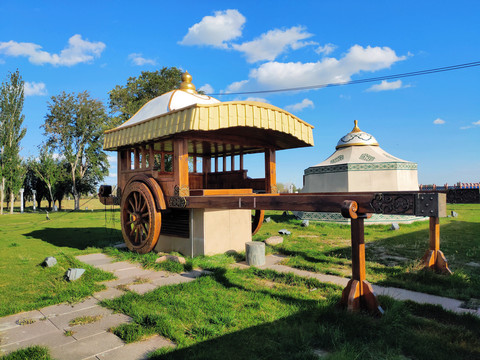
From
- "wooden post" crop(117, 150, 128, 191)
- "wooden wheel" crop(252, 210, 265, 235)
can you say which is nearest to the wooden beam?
"wooden post" crop(117, 150, 128, 191)

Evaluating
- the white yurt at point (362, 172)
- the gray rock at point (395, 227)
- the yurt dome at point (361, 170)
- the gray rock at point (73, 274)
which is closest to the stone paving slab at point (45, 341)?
the gray rock at point (73, 274)

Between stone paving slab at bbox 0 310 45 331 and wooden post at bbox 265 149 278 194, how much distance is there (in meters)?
5.85

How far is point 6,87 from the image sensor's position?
28328mm

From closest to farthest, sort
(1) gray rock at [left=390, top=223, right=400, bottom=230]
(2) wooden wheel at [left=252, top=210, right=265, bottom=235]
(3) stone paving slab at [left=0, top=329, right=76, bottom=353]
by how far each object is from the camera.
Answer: (3) stone paving slab at [left=0, top=329, right=76, bottom=353], (2) wooden wheel at [left=252, top=210, right=265, bottom=235], (1) gray rock at [left=390, top=223, right=400, bottom=230]

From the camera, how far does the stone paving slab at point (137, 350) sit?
3.05 meters

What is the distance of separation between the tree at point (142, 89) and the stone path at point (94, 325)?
21430mm

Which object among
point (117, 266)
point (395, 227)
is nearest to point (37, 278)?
point (117, 266)

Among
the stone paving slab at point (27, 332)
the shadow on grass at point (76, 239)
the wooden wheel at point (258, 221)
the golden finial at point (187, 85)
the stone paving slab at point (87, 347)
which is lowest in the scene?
the shadow on grass at point (76, 239)

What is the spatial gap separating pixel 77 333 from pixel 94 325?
0.77ft

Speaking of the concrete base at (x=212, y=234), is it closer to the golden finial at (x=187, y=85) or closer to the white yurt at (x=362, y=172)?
the golden finial at (x=187, y=85)

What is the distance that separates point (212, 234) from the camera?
736 cm

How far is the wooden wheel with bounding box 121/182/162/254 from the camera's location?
716cm

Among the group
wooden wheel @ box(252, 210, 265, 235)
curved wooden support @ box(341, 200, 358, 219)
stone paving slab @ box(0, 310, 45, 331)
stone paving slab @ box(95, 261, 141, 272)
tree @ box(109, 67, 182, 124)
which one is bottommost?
stone paving slab @ box(95, 261, 141, 272)

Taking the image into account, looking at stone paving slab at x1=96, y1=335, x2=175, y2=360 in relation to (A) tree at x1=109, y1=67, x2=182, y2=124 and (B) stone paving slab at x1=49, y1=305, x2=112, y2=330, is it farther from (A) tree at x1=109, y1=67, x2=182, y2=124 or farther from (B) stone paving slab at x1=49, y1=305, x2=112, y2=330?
(A) tree at x1=109, y1=67, x2=182, y2=124
